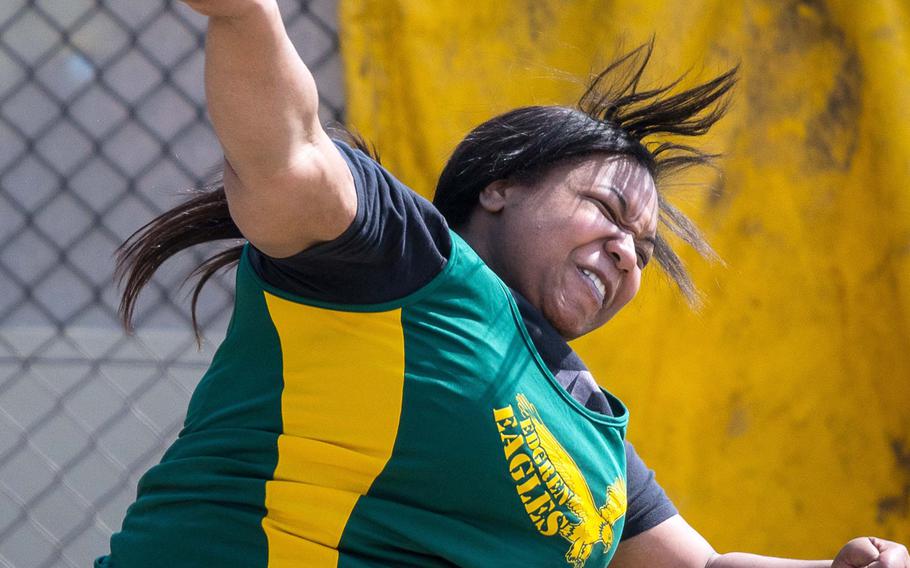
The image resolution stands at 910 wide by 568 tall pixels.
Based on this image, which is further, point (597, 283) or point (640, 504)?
point (640, 504)

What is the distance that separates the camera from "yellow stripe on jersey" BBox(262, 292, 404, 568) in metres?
1.10

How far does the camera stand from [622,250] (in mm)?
1364

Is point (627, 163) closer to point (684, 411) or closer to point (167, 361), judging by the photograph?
point (684, 411)

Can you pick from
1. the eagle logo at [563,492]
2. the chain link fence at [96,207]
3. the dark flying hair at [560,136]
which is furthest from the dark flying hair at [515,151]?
the chain link fence at [96,207]

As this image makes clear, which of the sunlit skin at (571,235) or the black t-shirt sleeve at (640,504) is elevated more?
the sunlit skin at (571,235)

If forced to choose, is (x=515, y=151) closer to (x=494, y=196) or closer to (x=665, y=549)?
(x=494, y=196)

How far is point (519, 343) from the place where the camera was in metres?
1.21

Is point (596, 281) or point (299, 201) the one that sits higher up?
point (299, 201)

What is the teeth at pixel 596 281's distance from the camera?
1366 millimetres

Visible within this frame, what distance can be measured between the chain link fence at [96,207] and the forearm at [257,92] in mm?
1738

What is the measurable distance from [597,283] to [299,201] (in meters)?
0.54

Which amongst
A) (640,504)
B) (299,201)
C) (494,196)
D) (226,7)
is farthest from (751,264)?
(226,7)

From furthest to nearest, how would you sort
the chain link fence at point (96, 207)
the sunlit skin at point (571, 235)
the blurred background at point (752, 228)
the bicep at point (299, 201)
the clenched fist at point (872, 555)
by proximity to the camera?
1. the chain link fence at point (96, 207)
2. the blurred background at point (752, 228)
3. the sunlit skin at point (571, 235)
4. the clenched fist at point (872, 555)
5. the bicep at point (299, 201)

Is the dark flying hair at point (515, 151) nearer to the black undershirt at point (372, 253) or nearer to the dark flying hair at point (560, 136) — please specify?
the dark flying hair at point (560, 136)
